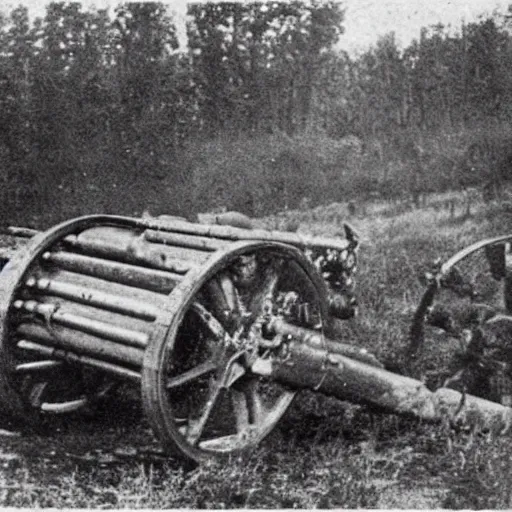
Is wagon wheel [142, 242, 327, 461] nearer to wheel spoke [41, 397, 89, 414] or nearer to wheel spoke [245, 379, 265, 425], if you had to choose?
wheel spoke [245, 379, 265, 425]

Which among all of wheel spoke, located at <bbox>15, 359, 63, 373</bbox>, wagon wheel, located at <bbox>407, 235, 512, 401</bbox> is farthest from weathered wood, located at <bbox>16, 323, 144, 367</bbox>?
wagon wheel, located at <bbox>407, 235, 512, 401</bbox>

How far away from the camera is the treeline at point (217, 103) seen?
565 centimetres

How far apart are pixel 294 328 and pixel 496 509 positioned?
133 centimetres

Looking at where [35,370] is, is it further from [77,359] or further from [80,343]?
Result: [80,343]

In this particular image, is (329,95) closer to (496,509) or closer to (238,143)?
(238,143)

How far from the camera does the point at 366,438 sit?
14.7 ft

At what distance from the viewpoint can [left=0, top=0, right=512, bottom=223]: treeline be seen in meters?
5.65

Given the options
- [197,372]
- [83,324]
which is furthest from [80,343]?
[197,372]

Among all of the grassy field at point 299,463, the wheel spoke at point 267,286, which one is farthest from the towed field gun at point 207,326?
the grassy field at point 299,463

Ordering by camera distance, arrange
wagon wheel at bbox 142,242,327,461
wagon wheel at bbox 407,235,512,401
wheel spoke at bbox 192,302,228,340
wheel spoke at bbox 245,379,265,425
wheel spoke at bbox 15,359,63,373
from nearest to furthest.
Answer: wagon wheel at bbox 142,242,327,461, wheel spoke at bbox 192,302,228,340, wheel spoke at bbox 245,379,265,425, wheel spoke at bbox 15,359,63,373, wagon wheel at bbox 407,235,512,401

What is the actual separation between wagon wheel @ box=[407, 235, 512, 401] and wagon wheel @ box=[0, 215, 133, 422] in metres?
2.06

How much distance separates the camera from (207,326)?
3818 millimetres

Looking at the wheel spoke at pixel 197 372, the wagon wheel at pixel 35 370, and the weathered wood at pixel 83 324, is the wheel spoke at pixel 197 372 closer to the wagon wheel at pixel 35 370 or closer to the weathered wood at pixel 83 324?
the weathered wood at pixel 83 324

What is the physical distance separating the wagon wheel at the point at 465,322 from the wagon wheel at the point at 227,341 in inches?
40.9
